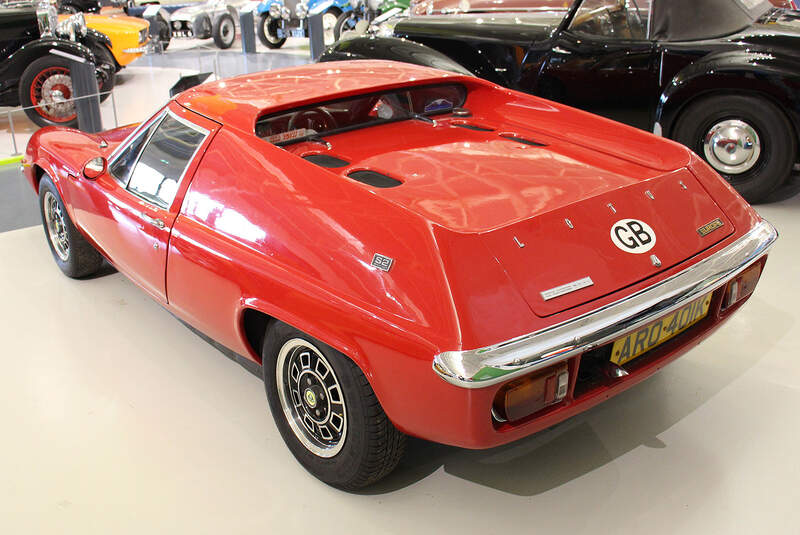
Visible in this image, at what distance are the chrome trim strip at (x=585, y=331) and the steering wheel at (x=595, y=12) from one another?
10.2 feet

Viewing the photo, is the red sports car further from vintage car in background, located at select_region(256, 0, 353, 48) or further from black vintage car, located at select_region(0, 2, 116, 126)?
vintage car in background, located at select_region(256, 0, 353, 48)

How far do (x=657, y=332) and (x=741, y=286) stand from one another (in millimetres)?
446

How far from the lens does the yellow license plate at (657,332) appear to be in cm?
208

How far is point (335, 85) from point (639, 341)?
1530mm

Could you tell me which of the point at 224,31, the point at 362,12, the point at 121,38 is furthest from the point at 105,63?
the point at 362,12

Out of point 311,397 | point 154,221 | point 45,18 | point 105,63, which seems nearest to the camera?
point 311,397

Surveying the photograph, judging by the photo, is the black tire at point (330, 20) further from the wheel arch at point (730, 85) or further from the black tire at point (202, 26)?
the wheel arch at point (730, 85)

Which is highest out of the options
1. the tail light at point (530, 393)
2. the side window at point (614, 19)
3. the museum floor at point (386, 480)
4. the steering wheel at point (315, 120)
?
the side window at point (614, 19)

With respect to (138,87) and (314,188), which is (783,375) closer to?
(314,188)

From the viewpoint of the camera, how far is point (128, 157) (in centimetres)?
304

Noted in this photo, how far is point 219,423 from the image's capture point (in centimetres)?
263

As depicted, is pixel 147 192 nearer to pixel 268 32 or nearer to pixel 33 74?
pixel 33 74

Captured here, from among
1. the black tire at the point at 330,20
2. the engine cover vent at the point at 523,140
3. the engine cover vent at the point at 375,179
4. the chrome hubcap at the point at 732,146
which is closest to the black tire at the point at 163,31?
the black tire at the point at 330,20

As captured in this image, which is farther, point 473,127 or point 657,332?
point 473,127
